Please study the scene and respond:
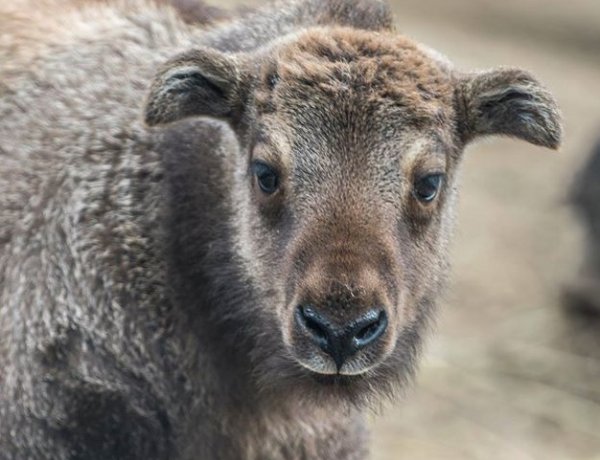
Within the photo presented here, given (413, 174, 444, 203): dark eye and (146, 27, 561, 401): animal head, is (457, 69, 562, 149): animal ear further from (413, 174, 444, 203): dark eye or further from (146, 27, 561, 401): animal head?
(413, 174, 444, 203): dark eye

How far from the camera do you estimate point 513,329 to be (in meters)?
14.3

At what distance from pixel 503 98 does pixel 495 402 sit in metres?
5.69

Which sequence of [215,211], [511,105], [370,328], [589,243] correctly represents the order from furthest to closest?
1. [589,243]
2. [215,211]
3. [511,105]
4. [370,328]

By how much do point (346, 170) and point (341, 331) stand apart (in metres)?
0.83

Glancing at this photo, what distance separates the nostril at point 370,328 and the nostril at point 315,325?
0.41 feet

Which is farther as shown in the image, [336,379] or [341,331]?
[336,379]

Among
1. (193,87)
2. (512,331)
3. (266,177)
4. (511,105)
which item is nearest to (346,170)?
(266,177)

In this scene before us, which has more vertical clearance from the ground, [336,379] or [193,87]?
[193,87]

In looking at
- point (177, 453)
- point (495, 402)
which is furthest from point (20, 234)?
point (495, 402)

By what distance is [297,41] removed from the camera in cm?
771

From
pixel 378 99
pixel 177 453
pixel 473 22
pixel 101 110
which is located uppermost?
pixel 378 99

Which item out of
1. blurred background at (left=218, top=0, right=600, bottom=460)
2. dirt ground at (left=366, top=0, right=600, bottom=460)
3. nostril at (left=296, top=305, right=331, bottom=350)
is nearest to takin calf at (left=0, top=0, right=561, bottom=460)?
nostril at (left=296, top=305, right=331, bottom=350)

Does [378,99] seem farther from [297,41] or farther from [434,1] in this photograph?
[434,1]

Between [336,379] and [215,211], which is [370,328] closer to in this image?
[336,379]
